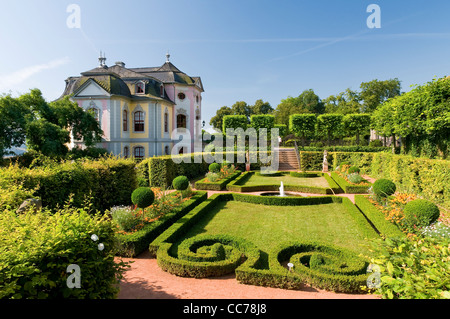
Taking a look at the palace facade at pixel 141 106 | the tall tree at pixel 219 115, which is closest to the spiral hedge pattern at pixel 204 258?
the palace facade at pixel 141 106

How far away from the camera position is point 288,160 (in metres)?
28.1

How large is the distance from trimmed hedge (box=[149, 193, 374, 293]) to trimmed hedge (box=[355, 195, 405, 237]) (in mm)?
425

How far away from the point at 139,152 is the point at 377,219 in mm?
24163

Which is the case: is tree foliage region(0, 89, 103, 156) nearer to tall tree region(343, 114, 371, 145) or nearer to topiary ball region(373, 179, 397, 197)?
topiary ball region(373, 179, 397, 197)

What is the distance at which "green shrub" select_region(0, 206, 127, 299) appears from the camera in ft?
9.82

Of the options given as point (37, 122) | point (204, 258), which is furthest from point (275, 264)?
point (37, 122)

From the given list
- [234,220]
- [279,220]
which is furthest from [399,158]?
[234,220]

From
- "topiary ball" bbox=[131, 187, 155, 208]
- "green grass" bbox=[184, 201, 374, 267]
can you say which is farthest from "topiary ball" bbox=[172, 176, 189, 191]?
"topiary ball" bbox=[131, 187, 155, 208]

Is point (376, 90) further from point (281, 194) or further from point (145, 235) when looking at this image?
point (145, 235)

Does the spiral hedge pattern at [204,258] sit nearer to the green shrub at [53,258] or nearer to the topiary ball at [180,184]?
the green shrub at [53,258]

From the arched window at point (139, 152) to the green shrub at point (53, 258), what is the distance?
2398 centimetres

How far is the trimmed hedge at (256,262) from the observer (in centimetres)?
512

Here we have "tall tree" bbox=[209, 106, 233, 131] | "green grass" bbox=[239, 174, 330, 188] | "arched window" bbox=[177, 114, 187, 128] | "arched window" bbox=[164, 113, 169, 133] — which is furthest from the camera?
"tall tree" bbox=[209, 106, 233, 131]
